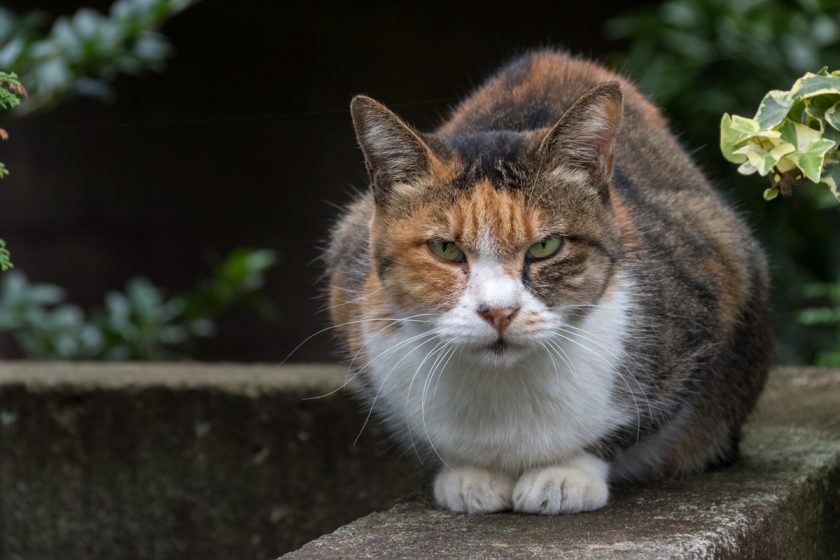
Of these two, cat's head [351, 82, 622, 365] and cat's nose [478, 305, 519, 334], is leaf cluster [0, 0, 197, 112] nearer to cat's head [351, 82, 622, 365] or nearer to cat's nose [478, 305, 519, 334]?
cat's head [351, 82, 622, 365]

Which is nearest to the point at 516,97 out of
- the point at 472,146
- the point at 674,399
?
the point at 472,146

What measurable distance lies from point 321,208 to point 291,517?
343 cm

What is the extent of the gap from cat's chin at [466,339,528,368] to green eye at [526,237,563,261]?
7.2 inches

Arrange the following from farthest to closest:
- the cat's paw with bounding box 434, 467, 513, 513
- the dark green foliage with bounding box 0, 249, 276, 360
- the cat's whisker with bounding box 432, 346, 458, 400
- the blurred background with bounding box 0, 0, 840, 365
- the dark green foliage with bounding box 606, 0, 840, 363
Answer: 1. the blurred background with bounding box 0, 0, 840, 365
2. the dark green foliage with bounding box 606, 0, 840, 363
3. the dark green foliage with bounding box 0, 249, 276, 360
4. the cat's paw with bounding box 434, 467, 513, 513
5. the cat's whisker with bounding box 432, 346, 458, 400

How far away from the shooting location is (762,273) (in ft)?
9.86

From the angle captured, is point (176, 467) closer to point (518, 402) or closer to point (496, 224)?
point (518, 402)

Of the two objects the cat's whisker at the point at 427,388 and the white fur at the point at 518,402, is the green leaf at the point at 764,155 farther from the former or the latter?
the cat's whisker at the point at 427,388

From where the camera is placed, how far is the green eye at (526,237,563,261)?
234 cm

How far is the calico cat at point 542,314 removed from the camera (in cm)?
233

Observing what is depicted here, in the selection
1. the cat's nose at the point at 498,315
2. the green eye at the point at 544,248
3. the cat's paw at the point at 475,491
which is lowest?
the cat's paw at the point at 475,491

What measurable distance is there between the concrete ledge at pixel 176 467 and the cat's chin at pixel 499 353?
123 cm

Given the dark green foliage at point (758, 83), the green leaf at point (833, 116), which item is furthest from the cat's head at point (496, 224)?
the dark green foliage at point (758, 83)

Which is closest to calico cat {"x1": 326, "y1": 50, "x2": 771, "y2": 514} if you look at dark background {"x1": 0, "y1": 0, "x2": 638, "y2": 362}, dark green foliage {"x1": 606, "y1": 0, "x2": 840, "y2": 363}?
dark green foliage {"x1": 606, "y1": 0, "x2": 840, "y2": 363}

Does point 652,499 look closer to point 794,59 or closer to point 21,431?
point 21,431
